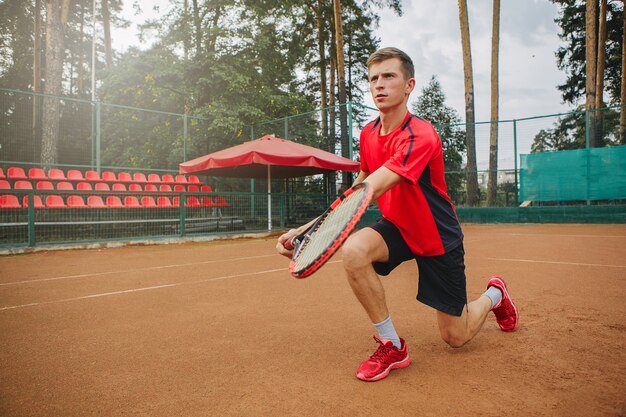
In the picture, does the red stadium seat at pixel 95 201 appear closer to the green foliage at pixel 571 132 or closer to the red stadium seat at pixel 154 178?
the red stadium seat at pixel 154 178

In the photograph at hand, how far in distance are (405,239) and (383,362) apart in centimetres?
71

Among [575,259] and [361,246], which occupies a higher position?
[361,246]

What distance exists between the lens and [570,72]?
1071 inches

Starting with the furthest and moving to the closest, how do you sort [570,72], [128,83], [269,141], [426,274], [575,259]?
[570,72] < [128,83] < [269,141] < [575,259] < [426,274]

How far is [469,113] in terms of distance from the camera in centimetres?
1761

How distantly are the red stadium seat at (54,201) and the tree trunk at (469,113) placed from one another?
13.4 meters

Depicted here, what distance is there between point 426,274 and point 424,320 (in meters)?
1.12

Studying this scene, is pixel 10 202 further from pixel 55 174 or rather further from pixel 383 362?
pixel 383 362

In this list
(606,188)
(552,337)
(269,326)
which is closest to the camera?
(552,337)

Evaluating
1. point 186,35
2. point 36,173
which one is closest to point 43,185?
point 36,173

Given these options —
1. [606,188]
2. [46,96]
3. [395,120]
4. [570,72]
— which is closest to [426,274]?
[395,120]

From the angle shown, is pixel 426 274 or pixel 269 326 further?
pixel 269 326

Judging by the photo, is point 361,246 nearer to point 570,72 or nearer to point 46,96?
point 46,96

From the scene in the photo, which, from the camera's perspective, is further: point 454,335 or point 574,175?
point 574,175
